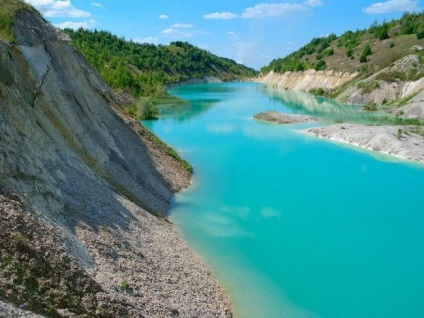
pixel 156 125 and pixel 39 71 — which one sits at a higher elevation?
pixel 39 71

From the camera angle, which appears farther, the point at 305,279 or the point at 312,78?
the point at 312,78

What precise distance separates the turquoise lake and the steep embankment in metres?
1.91

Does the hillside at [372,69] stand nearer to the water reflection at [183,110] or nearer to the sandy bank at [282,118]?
the sandy bank at [282,118]

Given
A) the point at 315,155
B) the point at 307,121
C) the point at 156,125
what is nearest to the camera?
the point at 315,155

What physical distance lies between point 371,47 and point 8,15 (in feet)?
384

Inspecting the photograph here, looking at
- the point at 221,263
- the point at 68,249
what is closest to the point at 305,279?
the point at 221,263

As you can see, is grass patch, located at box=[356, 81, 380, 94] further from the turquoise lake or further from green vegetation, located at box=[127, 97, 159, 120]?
the turquoise lake

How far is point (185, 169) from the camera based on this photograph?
34.4 meters

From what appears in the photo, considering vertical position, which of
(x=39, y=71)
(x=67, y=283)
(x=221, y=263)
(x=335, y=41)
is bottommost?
(x=221, y=263)

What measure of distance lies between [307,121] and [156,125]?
2202 centimetres

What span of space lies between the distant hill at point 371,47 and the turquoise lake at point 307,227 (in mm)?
66055

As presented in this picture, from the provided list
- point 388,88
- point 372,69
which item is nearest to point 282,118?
point 388,88

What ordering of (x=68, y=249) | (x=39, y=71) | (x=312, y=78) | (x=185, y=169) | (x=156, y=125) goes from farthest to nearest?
(x=312, y=78)
(x=156, y=125)
(x=185, y=169)
(x=39, y=71)
(x=68, y=249)

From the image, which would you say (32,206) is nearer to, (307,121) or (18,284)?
(18,284)
